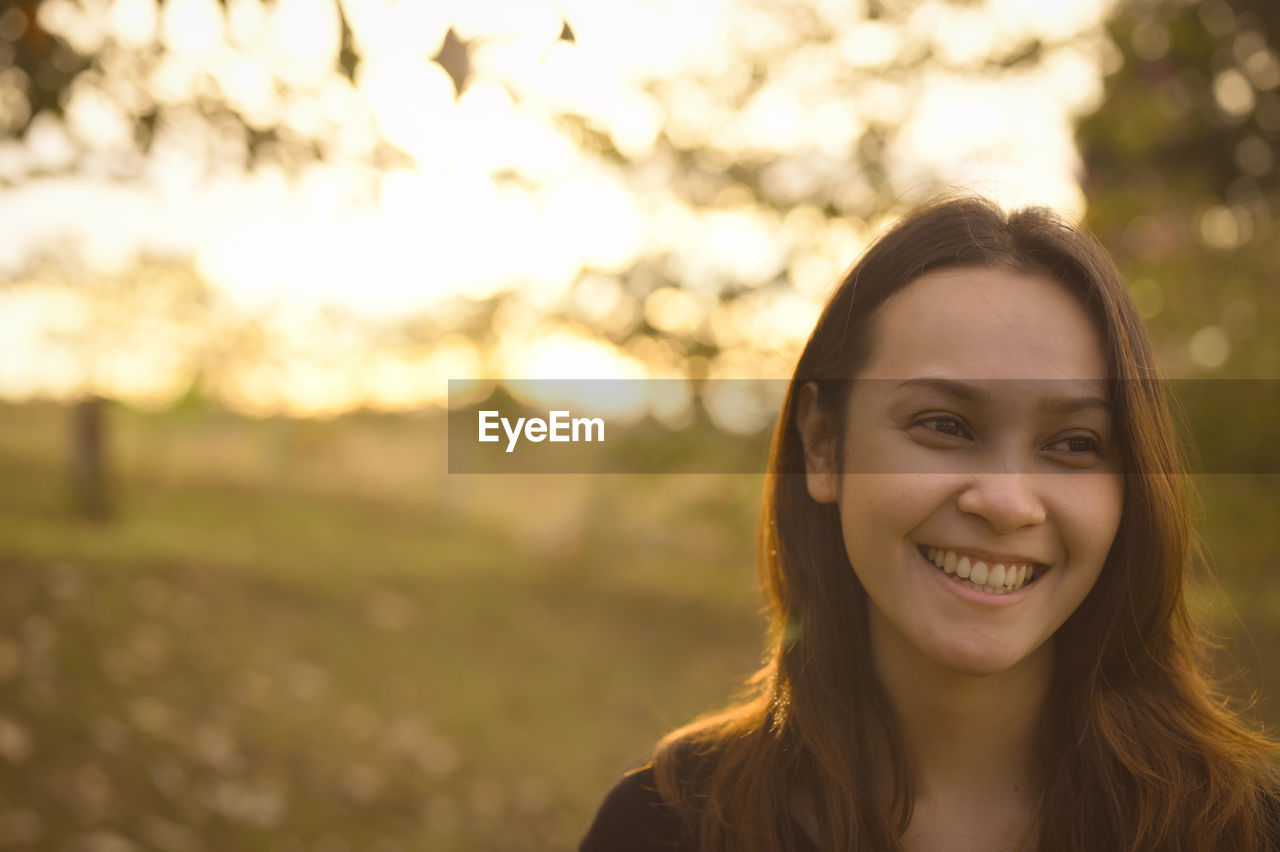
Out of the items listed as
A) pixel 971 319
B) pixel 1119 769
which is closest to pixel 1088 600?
pixel 1119 769

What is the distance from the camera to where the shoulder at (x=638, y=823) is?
5.72ft

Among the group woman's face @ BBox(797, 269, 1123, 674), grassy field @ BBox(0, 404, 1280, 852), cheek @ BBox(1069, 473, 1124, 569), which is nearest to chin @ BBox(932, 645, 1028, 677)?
woman's face @ BBox(797, 269, 1123, 674)

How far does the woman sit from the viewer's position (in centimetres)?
152

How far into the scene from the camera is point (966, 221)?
1.69 m

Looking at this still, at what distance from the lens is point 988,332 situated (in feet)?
5.04

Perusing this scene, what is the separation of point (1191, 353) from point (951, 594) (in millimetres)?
4860

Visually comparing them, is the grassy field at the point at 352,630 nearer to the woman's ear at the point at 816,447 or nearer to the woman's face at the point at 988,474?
the woman's face at the point at 988,474

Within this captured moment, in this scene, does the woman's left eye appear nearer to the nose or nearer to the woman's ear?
the nose

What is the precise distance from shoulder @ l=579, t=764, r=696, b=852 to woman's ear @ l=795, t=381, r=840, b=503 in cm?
65

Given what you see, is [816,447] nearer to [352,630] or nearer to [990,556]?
[990,556]

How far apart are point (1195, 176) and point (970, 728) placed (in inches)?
195

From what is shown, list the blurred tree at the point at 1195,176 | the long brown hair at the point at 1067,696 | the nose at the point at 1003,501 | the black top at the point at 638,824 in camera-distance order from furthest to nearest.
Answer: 1. the blurred tree at the point at 1195,176
2. the black top at the point at 638,824
3. the long brown hair at the point at 1067,696
4. the nose at the point at 1003,501

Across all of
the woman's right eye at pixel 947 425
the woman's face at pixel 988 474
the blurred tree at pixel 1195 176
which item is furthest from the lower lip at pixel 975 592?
the blurred tree at pixel 1195 176

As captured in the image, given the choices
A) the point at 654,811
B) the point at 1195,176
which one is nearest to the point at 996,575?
the point at 654,811
